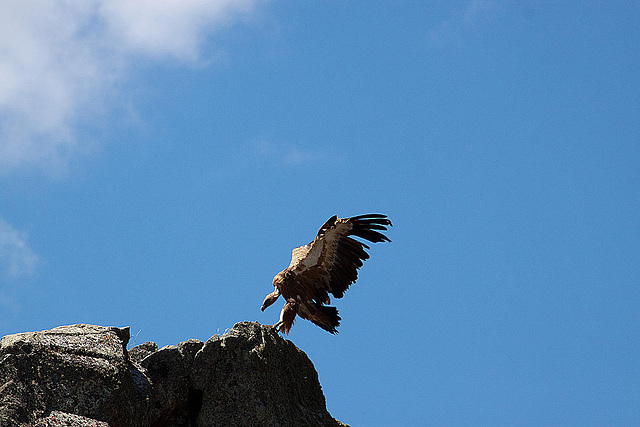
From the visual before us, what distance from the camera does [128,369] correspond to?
6906 millimetres

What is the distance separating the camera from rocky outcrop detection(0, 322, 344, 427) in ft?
20.7

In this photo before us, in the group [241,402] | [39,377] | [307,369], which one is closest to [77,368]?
[39,377]

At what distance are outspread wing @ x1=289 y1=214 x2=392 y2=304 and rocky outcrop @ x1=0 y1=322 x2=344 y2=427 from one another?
155 centimetres

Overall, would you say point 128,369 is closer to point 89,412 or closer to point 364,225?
point 89,412

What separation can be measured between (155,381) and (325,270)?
145 inches

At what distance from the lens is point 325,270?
10.4 m

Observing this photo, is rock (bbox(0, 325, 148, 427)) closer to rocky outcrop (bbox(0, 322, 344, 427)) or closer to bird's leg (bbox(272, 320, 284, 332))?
rocky outcrop (bbox(0, 322, 344, 427))

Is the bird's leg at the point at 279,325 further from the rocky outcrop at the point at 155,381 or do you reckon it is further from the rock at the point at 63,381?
the rock at the point at 63,381

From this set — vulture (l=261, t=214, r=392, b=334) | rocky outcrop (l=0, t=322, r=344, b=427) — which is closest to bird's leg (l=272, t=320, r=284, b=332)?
vulture (l=261, t=214, r=392, b=334)

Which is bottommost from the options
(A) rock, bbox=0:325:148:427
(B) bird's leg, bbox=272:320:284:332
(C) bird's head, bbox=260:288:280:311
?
(A) rock, bbox=0:325:148:427

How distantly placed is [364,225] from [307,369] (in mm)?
2649

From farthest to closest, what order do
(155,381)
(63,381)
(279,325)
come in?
1. (279,325)
2. (155,381)
3. (63,381)

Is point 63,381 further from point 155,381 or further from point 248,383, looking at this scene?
point 248,383

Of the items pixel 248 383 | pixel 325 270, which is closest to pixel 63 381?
pixel 248 383
